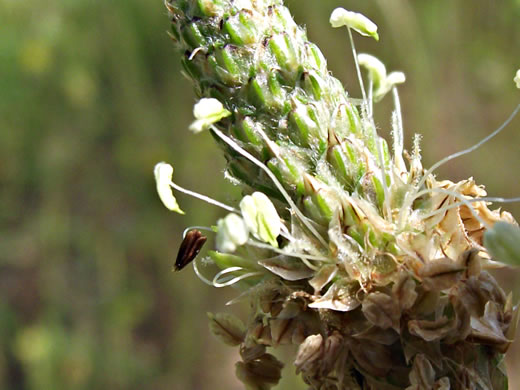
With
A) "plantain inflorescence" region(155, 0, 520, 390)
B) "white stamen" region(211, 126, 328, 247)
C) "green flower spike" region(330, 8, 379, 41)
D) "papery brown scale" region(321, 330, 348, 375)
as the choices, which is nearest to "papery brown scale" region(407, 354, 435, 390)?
"plantain inflorescence" region(155, 0, 520, 390)

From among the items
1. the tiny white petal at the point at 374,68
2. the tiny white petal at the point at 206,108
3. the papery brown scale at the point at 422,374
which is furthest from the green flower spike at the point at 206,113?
the papery brown scale at the point at 422,374

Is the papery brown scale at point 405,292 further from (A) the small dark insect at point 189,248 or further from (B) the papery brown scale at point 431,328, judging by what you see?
(A) the small dark insect at point 189,248

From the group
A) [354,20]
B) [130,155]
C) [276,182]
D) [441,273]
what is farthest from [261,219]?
[130,155]

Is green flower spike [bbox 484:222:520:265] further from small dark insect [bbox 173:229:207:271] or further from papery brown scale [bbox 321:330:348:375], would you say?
small dark insect [bbox 173:229:207:271]

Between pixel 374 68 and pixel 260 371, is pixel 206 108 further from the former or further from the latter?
pixel 260 371

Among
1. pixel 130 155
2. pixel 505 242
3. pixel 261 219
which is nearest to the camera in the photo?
pixel 505 242
